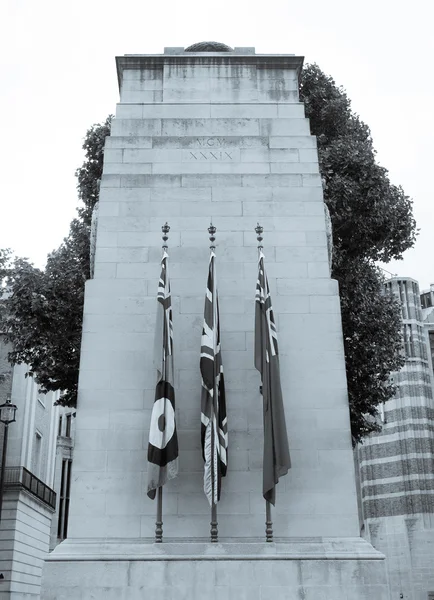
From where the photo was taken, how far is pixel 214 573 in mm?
11078

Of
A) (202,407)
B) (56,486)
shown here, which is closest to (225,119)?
(202,407)

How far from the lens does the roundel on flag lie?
11789mm

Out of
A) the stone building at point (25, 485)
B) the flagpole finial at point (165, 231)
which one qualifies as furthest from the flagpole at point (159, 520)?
the stone building at point (25, 485)

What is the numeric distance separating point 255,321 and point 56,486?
39.9m

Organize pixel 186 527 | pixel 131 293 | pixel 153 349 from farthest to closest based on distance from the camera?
pixel 131 293 → pixel 153 349 → pixel 186 527

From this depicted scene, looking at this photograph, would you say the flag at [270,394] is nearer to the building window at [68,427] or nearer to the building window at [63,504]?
the building window at [63,504]

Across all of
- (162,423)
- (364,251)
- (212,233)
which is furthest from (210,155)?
(364,251)

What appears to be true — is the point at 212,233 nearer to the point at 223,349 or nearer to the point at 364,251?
the point at 223,349

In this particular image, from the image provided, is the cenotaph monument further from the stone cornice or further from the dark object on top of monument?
the dark object on top of monument

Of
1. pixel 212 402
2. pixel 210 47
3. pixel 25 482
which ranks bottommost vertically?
pixel 212 402

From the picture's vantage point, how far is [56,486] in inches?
1906

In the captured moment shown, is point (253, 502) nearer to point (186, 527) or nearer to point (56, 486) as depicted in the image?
point (186, 527)

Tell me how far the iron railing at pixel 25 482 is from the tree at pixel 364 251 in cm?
1848

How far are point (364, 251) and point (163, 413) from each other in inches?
453
